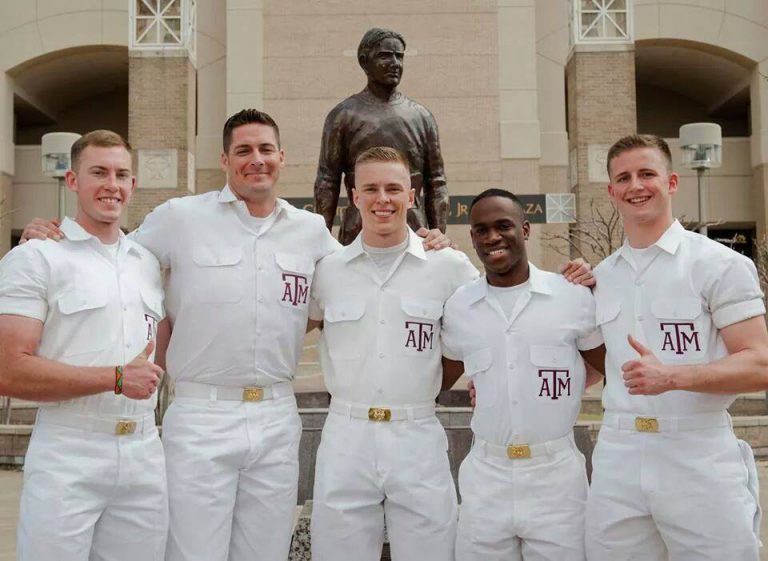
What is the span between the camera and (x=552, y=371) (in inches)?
145

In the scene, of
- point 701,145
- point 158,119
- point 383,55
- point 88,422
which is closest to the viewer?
point 88,422

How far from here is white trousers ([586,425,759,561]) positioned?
3283mm

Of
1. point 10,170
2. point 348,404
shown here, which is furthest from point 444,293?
point 10,170

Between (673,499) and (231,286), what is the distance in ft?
6.93

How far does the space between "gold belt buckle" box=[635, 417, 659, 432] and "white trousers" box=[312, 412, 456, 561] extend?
0.88 meters

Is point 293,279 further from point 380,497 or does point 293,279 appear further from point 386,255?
point 380,497

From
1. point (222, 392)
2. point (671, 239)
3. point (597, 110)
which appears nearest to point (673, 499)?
point (671, 239)

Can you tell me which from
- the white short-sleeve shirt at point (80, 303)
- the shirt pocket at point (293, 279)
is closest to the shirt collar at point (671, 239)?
the shirt pocket at point (293, 279)

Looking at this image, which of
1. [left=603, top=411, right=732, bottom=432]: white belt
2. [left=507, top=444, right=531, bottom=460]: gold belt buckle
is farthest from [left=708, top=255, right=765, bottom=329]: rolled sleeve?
[left=507, top=444, right=531, bottom=460]: gold belt buckle

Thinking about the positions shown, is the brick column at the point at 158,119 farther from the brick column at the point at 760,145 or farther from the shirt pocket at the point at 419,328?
the shirt pocket at the point at 419,328

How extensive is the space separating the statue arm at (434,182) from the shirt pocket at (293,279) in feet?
8.38

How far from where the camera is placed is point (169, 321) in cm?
410

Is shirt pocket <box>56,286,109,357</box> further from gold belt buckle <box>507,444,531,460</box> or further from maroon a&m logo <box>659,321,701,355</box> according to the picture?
maroon a&m logo <box>659,321,701,355</box>

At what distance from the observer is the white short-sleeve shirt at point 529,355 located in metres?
3.64
